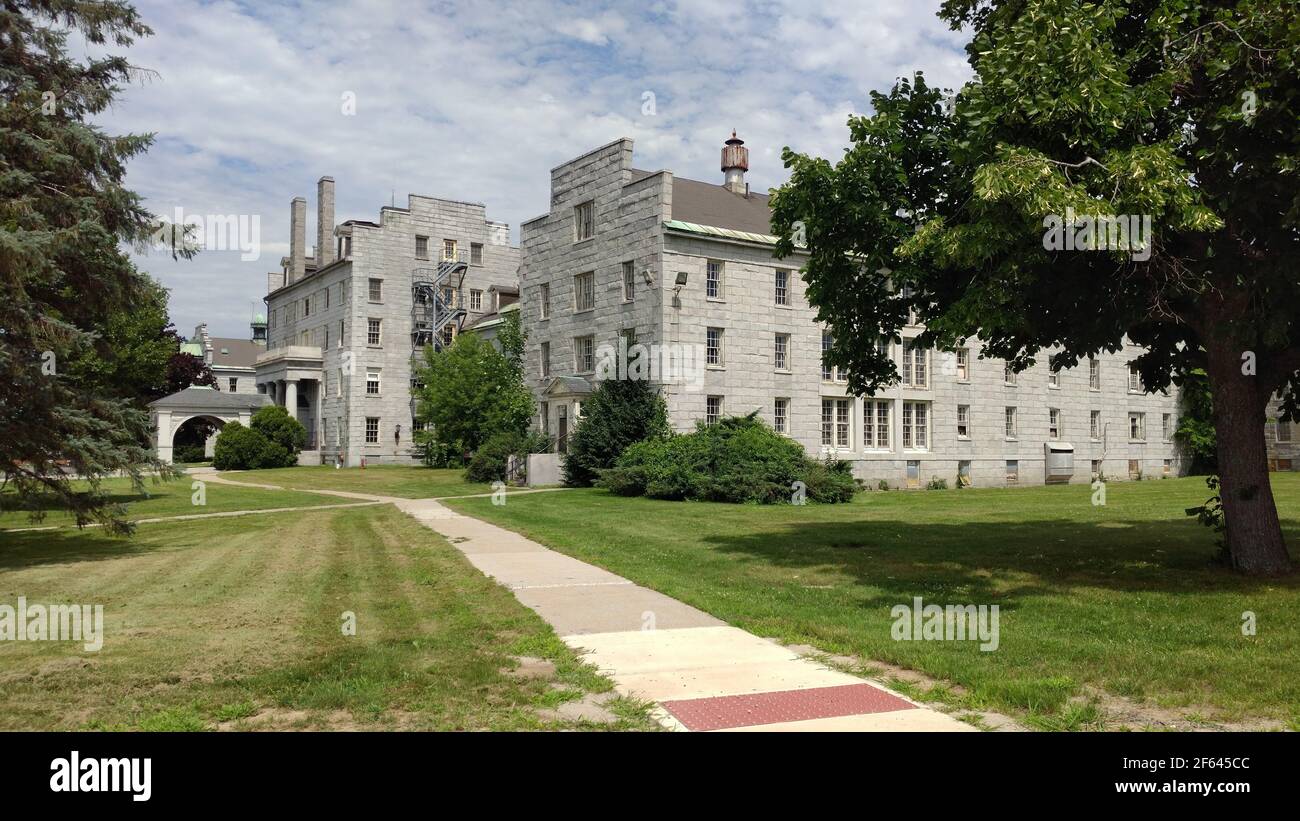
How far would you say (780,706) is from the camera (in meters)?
6.71

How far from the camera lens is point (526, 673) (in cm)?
778

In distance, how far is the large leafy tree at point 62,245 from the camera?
15.0 m

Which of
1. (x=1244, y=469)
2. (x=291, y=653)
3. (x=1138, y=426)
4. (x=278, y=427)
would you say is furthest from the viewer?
(x=278, y=427)

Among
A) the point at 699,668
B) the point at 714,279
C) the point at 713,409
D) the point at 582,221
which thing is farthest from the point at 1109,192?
the point at 582,221

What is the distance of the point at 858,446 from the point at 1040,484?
1292 cm

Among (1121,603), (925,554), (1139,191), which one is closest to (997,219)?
(1139,191)

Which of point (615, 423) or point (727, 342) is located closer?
point (615, 423)

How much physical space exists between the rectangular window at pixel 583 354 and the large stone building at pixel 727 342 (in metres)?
0.05

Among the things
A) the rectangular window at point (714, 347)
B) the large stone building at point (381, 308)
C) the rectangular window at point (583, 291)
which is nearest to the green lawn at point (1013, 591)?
the rectangular window at point (714, 347)

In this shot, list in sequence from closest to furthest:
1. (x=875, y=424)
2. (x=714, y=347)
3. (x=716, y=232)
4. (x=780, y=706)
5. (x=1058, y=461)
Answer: (x=780, y=706) → (x=716, y=232) → (x=714, y=347) → (x=875, y=424) → (x=1058, y=461)

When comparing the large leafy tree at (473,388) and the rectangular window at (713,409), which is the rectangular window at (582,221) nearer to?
the large leafy tree at (473,388)

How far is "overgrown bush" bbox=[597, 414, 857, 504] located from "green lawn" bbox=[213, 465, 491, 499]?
6.37m

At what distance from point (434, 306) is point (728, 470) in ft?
117

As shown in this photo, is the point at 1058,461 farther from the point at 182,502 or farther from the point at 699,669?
the point at 699,669
